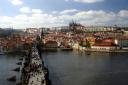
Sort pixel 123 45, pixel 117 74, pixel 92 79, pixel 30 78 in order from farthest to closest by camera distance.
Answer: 1. pixel 123 45
2. pixel 117 74
3. pixel 92 79
4. pixel 30 78

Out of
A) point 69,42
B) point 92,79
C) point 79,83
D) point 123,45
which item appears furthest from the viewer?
point 69,42

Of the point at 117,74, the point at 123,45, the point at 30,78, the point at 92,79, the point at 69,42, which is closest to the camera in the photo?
the point at 30,78

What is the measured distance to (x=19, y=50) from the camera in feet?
105

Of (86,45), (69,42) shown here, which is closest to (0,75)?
(86,45)

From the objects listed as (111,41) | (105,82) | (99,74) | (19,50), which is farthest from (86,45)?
(105,82)

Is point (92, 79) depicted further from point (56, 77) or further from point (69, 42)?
point (69, 42)

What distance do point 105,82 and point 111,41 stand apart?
18.7 meters

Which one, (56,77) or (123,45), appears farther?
(123,45)

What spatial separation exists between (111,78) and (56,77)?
260 centimetres

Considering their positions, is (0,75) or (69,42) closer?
(0,75)

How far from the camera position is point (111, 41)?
32.5 metres

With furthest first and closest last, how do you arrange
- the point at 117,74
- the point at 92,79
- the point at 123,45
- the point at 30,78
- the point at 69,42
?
the point at 69,42 → the point at 123,45 → the point at 117,74 → the point at 92,79 → the point at 30,78

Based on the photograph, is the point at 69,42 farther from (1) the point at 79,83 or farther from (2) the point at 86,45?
(1) the point at 79,83

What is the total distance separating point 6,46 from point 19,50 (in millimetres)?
1329
